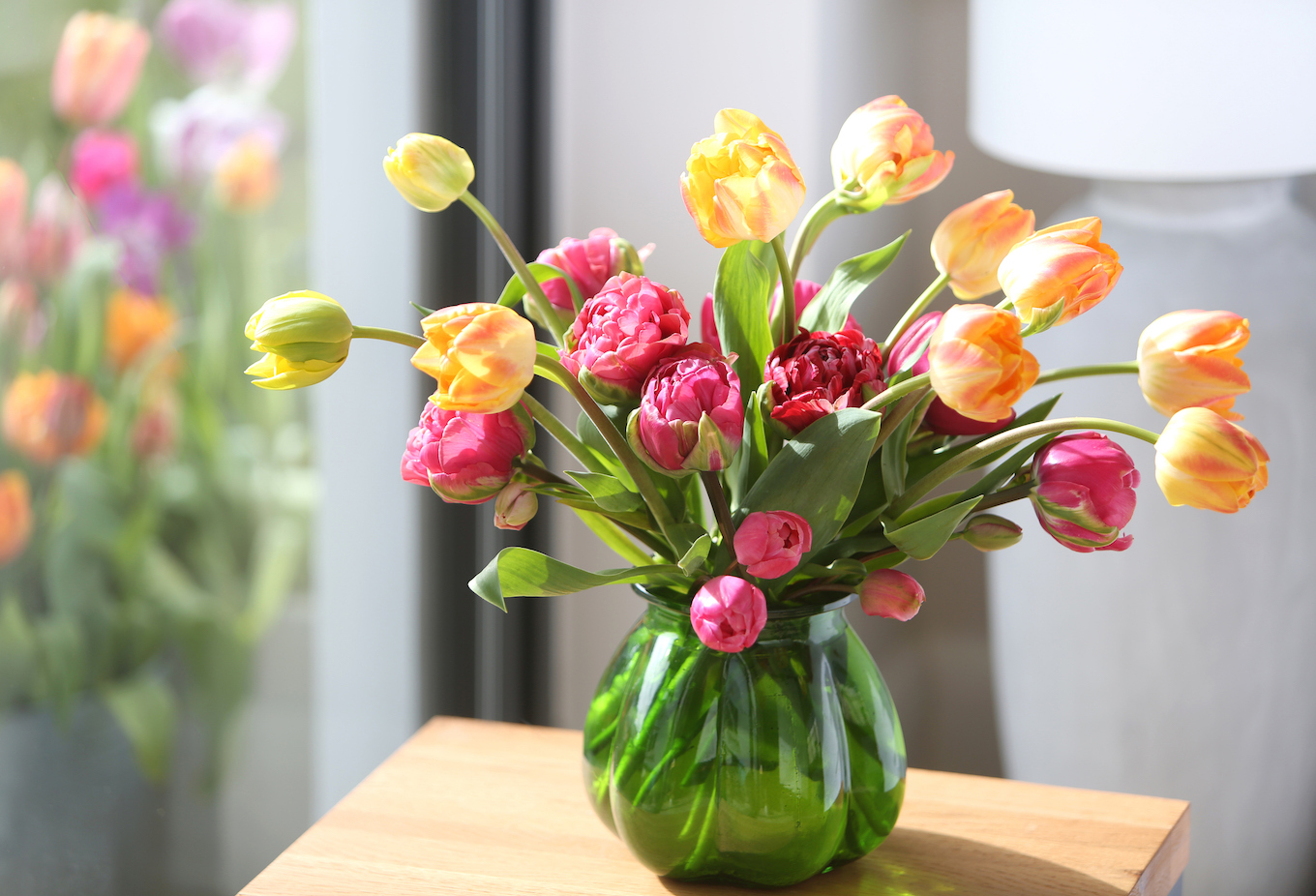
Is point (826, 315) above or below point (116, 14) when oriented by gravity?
below

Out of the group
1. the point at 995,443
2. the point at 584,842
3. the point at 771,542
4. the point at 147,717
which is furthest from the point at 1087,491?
the point at 147,717

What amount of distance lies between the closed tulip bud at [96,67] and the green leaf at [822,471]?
1.96 feet

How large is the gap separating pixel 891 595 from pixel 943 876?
0.22m

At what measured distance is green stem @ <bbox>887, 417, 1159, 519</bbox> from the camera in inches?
22.8

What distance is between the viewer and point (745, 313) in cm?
67

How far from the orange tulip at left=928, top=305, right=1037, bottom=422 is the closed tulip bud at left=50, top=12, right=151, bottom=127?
2.24ft

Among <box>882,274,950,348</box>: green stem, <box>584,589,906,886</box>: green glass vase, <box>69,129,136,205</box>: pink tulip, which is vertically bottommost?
<box>584,589,906,886</box>: green glass vase

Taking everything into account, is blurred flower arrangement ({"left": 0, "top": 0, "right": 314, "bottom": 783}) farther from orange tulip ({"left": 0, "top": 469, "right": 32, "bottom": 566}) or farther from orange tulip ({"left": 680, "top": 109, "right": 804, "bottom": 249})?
orange tulip ({"left": 680, "top": 109, "right": 804, "bottom": 249})

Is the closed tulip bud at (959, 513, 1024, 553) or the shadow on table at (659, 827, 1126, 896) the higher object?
the closed tulip bud at (959, 513, 1024, 553)

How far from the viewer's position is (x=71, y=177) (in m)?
0.93

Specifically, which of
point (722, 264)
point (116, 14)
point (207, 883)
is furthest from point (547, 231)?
point (722, 264)

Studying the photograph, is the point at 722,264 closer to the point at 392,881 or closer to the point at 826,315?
the point at 826,315

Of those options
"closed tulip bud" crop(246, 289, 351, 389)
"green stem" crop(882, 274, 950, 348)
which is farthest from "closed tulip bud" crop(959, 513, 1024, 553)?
"closed tulip bud" crop(246, 289, 351, 389)

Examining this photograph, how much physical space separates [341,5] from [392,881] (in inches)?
32.1
